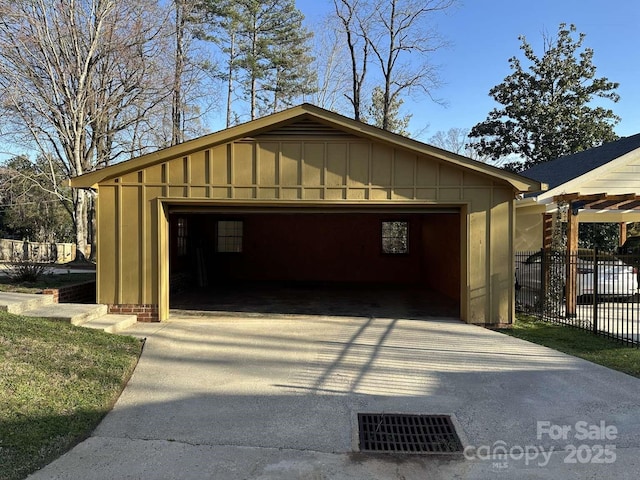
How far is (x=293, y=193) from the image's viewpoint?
27.5 ft

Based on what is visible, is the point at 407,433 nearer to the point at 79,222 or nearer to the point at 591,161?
the point at 591,161

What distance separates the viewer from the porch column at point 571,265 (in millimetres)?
9188

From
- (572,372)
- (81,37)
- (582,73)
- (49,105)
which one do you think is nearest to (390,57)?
(582,73)

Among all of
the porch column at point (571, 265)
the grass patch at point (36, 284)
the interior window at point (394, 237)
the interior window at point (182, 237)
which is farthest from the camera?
the interior window at point (394, 237)

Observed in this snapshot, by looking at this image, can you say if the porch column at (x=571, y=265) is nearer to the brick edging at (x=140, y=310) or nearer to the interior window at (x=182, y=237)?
the brick edging at (x=140, y=310)

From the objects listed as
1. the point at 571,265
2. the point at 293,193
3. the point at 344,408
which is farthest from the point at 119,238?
the point at 571,265

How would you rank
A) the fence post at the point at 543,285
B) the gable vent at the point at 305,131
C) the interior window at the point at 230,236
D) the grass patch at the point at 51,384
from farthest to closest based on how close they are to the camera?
the interior window at the point at 230,236 → the fence post at the point at 543,285 → the gable vent at the point at 305,131 → the grass patch at the point at 51,384

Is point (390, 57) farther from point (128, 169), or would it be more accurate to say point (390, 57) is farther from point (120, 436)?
Answer: point (120, 436)

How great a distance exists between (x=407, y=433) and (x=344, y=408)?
74cm

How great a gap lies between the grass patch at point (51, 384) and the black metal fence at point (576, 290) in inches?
312

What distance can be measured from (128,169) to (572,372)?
25.8 feet

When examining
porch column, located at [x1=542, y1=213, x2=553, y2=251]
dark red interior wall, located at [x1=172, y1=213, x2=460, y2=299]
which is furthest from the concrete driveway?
dark red interior wall, located at [x1=172, y1=213, x2=460, y2=299]

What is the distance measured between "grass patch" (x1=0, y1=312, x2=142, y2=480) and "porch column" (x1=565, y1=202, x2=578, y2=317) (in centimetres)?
848

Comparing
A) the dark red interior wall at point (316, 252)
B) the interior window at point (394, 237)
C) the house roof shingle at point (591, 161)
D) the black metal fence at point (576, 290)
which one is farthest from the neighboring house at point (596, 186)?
the dark red interior wall at point (316, 252)
